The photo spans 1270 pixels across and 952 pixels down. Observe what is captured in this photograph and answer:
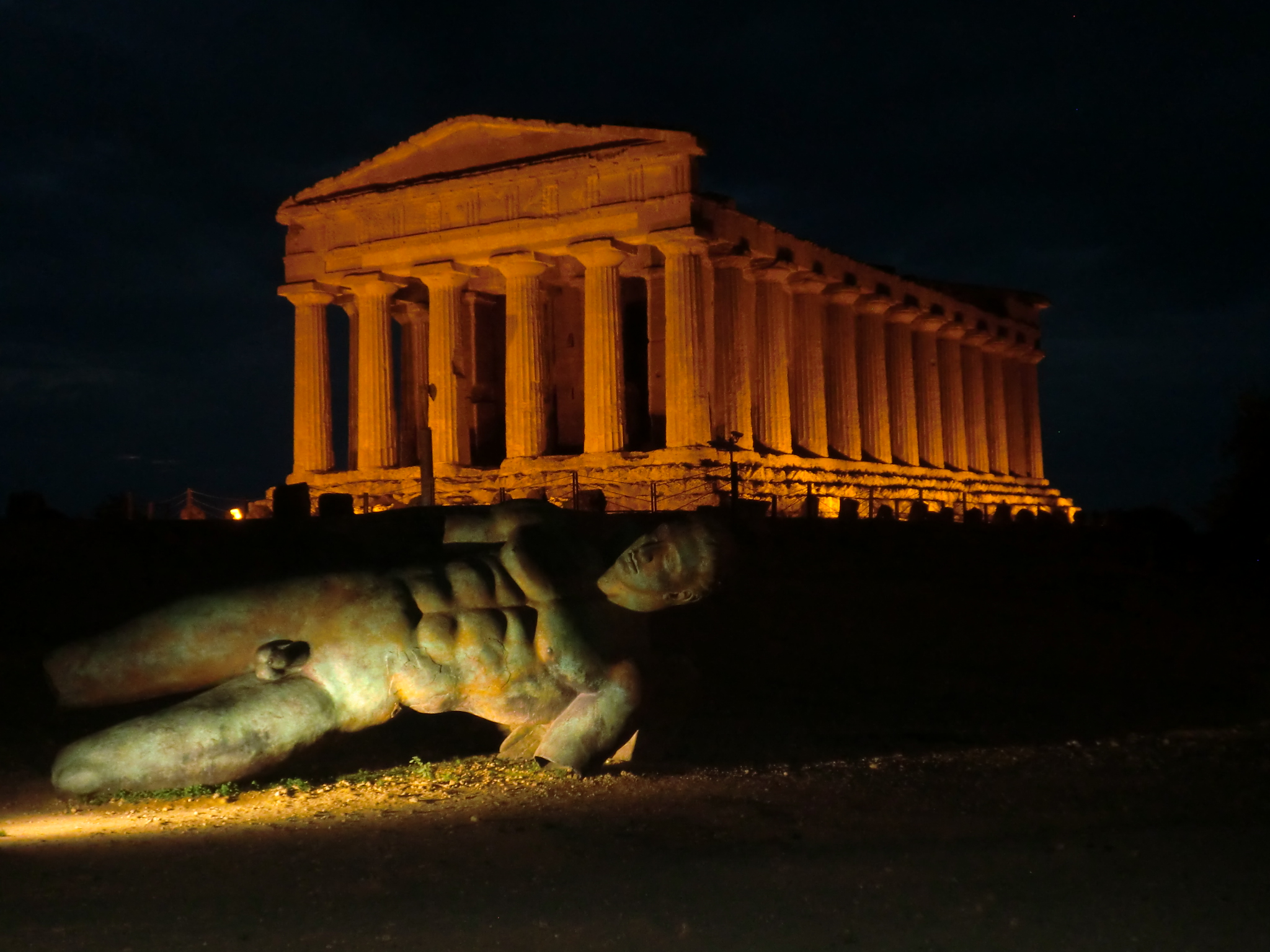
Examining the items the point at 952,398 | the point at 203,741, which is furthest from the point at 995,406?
the point at 203,741

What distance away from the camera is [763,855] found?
9297 mm

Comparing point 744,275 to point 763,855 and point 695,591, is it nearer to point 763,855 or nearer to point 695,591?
point 695,591

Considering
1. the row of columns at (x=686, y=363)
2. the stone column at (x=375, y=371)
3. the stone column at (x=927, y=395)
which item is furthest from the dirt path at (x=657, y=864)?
the stone column at (x=927, y=395)

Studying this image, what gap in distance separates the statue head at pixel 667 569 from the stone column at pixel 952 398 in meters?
44.1

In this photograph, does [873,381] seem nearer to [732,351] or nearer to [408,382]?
Result: [732,351]

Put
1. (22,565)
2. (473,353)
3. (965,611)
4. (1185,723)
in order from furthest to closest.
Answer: (473,353) → (965,611) → (22,565) → (1185,723)

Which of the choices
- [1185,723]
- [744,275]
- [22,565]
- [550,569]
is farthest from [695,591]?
[744,275]

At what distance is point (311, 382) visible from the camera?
144 ft

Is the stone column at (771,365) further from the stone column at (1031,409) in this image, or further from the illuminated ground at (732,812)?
the stone column at (1031,409)

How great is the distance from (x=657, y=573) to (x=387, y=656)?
2.34 meters

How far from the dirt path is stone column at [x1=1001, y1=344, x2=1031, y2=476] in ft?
162

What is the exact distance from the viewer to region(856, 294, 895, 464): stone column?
48469 mm

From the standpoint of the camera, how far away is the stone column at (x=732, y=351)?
131 ft

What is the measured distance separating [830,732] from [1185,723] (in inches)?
202
